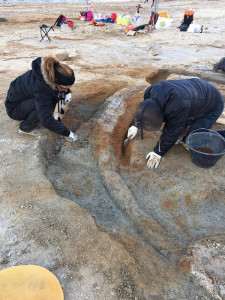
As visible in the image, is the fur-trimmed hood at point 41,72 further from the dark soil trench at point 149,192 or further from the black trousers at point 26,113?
the dark soil trench at point 149,192

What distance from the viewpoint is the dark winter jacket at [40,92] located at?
9.28ft

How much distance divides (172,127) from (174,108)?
0.32 metres

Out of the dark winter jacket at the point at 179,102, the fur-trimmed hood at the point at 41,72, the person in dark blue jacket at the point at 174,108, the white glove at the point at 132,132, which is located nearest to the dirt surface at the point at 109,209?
the white glove at the point at 132,132

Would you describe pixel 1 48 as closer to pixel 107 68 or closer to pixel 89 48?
pixel 89 48

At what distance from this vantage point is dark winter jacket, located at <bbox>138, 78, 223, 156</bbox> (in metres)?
2.59

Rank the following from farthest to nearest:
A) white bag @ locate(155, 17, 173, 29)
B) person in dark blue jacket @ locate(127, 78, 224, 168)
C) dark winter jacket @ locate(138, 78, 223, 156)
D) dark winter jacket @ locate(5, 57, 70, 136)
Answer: white bag @ locate(155, 17, 173, 29)
dark winter jacket @ locate(5, 57, 70, 136)
dark winter jacket @ locate(138, 78, 223, 156)
person in dark blue jacket @ locate(127, 78, 224, 168)

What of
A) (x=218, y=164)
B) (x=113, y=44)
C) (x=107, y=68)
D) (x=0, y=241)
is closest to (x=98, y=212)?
(x=0, y=241)

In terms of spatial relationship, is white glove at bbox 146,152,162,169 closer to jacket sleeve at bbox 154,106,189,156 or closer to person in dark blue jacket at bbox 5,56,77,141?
jacket sleeve at bbox 154,106,189,156

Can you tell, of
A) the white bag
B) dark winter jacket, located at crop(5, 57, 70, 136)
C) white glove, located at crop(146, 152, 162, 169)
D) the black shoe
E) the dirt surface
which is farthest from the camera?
the white bag

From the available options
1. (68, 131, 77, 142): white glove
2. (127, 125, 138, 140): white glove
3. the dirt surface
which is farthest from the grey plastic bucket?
(68, 131, 77, 142): white glove

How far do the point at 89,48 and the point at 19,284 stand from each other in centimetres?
845

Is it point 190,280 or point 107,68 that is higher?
point 107,68

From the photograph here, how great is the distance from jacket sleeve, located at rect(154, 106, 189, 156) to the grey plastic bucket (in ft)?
0.97

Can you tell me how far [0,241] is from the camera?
211cm
